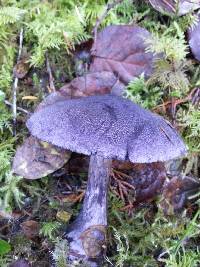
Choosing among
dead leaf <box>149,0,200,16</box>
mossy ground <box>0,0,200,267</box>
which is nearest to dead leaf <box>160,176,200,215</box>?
mossy ground <box>0,0,200,267</box>

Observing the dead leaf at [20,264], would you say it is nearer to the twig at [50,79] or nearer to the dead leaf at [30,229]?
the dead leaf at [30,229]

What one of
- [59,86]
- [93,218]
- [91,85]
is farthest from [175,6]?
[93,218]

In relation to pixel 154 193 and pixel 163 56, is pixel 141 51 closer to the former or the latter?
pixel 163 56

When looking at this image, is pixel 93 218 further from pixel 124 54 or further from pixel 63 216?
pixel 124 54

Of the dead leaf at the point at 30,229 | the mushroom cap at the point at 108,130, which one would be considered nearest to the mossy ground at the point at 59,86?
the dead leaf at the point at 30,229

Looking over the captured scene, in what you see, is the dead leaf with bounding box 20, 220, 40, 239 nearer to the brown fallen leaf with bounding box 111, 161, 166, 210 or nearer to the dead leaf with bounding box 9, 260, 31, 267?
the dead leaf with bounding box 9, 260, 31, 267
